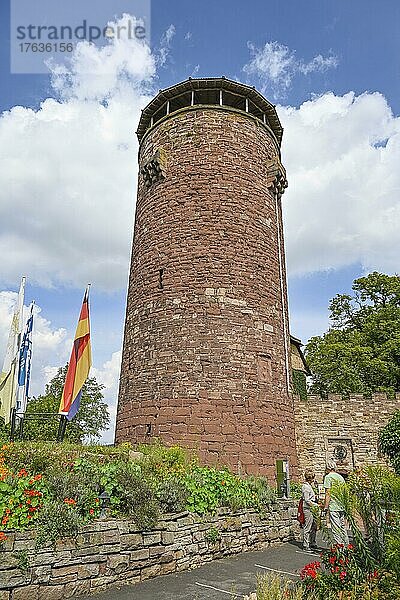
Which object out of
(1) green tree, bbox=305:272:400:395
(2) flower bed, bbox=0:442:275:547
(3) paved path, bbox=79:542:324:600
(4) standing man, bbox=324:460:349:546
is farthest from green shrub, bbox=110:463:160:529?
(1) green tree, bbox=305:272:400:395

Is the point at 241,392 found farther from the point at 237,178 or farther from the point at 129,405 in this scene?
the point at 237,178

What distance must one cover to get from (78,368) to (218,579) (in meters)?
6.90

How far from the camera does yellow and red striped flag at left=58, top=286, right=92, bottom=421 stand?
1238cm

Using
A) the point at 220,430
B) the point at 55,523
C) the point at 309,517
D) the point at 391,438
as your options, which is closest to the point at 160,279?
the point at 220,430

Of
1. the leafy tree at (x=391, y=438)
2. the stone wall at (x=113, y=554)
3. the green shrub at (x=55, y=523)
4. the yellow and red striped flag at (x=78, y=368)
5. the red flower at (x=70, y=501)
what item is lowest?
the stone wall at (x=113, y=554)

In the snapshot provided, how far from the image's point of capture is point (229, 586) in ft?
22.4

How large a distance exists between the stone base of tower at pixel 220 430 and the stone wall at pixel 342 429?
4418 mm

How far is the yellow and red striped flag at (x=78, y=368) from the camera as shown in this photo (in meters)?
12.4

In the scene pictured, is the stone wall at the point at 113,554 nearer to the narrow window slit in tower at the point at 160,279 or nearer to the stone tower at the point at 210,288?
the stone tower at the point at 210,288

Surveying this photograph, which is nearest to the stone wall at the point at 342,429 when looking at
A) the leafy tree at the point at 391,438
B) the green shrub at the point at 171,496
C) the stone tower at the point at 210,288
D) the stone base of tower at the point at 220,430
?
the leafy tree at the point at 391,438

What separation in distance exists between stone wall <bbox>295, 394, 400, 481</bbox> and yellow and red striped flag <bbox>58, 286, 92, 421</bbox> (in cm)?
905

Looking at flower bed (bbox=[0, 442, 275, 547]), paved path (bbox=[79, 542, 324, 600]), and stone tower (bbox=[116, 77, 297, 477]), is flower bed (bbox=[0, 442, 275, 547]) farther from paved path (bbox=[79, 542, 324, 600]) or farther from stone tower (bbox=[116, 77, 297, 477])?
stone tower (bbox=[116, 77, 297, 477])

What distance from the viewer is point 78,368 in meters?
12.7

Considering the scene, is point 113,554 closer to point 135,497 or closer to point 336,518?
point 135,497
